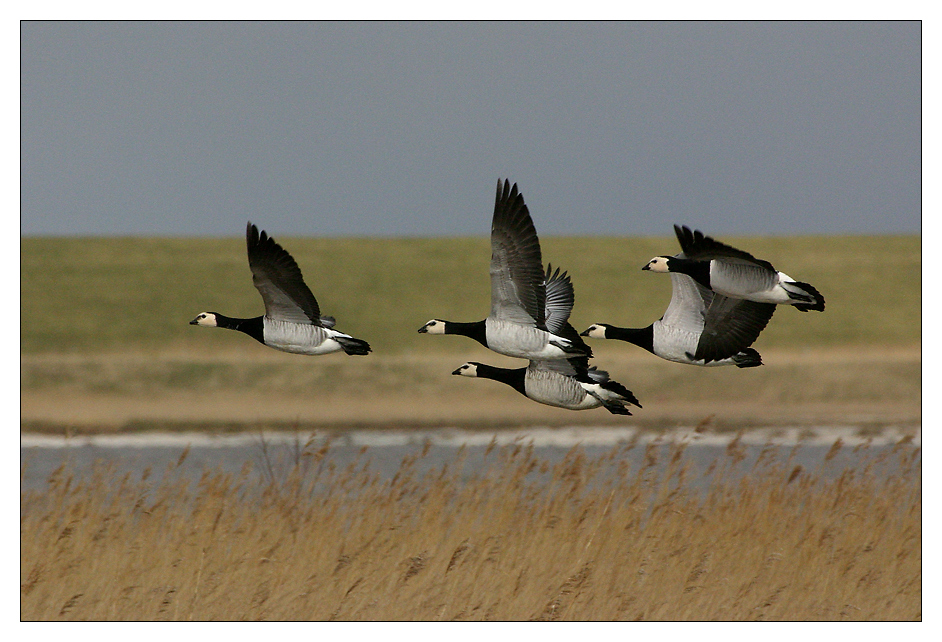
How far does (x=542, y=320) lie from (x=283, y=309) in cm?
208

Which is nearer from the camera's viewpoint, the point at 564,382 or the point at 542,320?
the point at 542,320

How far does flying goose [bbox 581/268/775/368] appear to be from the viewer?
7.82 metres

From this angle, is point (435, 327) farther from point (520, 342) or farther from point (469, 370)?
point (469, 370)

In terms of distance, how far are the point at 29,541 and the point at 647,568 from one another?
739 cm

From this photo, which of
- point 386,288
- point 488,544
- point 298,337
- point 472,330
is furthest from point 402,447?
point 298,337

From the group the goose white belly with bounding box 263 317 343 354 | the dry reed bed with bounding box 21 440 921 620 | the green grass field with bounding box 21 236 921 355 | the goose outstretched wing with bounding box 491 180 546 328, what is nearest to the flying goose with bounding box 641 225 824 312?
the goose outstretched wing with bounding box 491 180 546 328

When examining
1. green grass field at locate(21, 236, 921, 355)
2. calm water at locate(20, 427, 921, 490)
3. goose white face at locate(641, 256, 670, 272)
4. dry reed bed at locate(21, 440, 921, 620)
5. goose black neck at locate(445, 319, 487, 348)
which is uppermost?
goose white face at locate(641, 256, 670, 272)

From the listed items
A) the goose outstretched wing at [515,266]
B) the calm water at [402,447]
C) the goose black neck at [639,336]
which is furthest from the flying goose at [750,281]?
the calm water at [402,447]

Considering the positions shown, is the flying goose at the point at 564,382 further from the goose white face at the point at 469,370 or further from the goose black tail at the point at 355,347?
the goose black tail at the point at 355,347

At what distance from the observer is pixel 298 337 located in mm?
7305

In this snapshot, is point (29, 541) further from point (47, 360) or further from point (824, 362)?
point (824, 362)

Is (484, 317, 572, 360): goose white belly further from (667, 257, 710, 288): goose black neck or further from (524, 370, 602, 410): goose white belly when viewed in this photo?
(667, 257, 710, 288): goose black neck

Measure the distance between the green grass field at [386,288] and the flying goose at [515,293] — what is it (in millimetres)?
15060

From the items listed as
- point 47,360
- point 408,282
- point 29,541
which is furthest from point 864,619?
point 47,360
